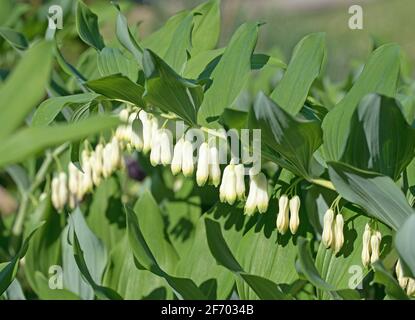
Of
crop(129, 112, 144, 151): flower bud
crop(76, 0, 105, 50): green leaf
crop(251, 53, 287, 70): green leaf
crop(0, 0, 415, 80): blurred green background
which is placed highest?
crop(0, 0, 415, 80): blurred green background

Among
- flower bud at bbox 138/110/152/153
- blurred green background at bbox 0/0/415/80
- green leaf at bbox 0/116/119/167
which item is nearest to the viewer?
green leaf at bbox 0/116/119/167

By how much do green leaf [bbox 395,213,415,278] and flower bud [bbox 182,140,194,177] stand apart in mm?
339

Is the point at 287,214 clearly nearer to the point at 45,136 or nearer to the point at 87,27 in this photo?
the point at 87,27

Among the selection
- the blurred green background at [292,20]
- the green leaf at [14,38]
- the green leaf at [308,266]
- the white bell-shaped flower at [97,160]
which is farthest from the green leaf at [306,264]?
the blurred green background at [292,20]

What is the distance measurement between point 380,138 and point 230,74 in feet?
0.75

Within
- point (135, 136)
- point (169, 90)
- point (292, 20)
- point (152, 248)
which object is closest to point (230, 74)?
point (169, 90)

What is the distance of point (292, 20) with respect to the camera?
8312 millimetres

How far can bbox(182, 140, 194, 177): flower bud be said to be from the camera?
1037mm

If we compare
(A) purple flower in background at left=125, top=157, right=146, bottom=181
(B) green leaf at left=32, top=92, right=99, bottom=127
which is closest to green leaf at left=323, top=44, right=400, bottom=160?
(B) green leaf at left=32, top=92, right=99, bottom=127

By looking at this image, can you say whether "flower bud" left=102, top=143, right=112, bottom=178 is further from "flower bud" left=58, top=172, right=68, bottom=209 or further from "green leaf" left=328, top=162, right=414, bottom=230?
"green leaf" left=328, top=162, right=414, bottom=230

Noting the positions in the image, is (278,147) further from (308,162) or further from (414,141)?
(414,141)

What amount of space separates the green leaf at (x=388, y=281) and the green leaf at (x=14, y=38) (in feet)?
2.57

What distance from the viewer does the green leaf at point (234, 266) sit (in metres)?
1.01

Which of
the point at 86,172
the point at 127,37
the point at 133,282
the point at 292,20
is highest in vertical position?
the point at 292,20
